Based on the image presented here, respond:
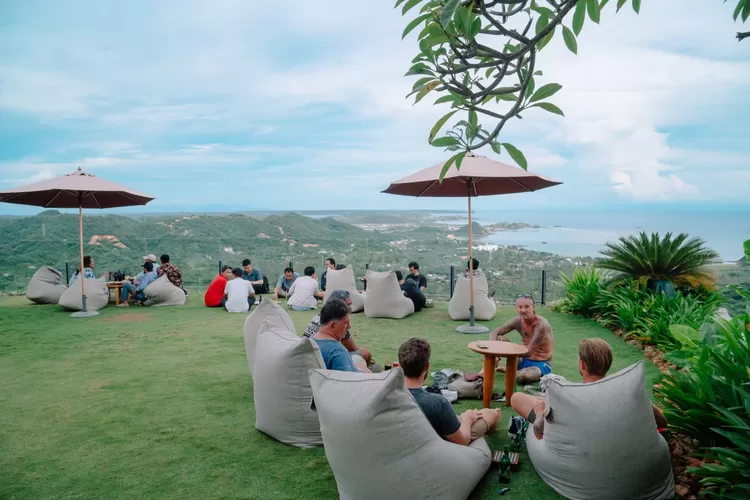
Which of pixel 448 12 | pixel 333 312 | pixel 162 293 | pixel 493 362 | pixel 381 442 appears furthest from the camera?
pixel 162 293

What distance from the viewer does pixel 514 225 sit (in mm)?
15133

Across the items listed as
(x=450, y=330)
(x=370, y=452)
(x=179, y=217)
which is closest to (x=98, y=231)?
(x=179, y=217)

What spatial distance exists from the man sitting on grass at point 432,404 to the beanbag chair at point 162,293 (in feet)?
26.6

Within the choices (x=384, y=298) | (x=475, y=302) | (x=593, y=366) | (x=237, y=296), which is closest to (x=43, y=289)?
(x=237, y=296)

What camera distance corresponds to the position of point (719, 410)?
266 cm

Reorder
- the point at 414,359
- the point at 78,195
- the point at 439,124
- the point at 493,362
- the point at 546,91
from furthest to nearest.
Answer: the point at 78,195
the point at 493,362
the point at 414,359
the point at 439,124
the point at 546,91

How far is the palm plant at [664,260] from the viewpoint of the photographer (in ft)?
26.0

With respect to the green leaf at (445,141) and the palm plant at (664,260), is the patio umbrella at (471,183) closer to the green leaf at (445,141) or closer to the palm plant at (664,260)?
the palm plant at (664,260)

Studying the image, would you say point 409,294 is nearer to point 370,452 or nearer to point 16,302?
point 370,452

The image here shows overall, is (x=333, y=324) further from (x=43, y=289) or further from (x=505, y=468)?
(x=43, y=289)

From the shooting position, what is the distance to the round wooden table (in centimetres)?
423

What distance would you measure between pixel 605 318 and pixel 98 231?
464 inches

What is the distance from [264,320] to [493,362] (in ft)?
6.29

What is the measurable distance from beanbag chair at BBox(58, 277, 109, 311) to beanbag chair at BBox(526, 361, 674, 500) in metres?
8.88
